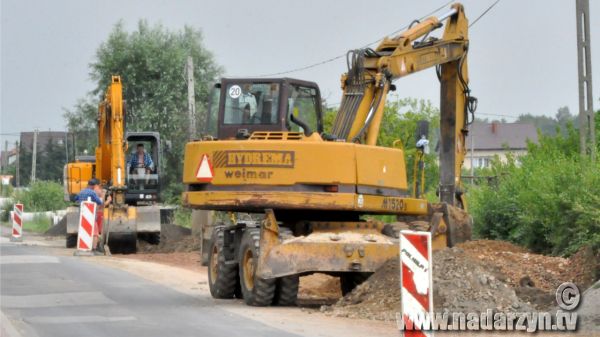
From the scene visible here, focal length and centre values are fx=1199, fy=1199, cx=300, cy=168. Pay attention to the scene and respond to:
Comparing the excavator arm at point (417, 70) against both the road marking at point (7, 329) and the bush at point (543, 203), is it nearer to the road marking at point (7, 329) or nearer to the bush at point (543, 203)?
the bush at point (543, 203)

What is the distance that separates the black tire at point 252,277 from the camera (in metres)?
17.0

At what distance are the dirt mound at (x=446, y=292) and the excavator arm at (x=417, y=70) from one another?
283cm

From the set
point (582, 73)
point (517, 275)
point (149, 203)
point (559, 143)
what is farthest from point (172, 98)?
point (517, 275)

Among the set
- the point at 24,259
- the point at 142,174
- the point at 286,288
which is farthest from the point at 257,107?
the point at 142,174

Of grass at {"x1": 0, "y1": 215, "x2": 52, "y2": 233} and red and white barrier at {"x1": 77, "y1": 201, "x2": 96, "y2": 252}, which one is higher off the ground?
red and white barrier at {"x1": 77, "y1": 201, "x2": 96, "y2": 252}

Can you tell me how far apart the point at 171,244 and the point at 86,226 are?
543 cm

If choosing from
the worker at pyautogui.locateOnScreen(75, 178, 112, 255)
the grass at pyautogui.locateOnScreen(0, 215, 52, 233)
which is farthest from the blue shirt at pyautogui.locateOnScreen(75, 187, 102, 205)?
the grass at pyautogui.locateOnScreen(0, 215, 52, 233)

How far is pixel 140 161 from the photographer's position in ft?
121

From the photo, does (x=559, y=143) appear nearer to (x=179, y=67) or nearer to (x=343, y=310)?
(x=343, y=310)

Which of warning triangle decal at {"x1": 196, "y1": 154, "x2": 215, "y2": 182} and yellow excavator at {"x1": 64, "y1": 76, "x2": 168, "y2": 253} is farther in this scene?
yellow excavator at {"x1": 64, "y1": 76, "x2": 168, "y2": 253}

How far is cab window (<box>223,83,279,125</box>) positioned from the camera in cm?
1833

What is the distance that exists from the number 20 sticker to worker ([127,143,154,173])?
18640mm

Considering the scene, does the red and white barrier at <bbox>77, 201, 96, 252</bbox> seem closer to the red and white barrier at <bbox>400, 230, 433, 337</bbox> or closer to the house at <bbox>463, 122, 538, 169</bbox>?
the red and white barrier at <bbox>400, 230, 433, 337</bbox>

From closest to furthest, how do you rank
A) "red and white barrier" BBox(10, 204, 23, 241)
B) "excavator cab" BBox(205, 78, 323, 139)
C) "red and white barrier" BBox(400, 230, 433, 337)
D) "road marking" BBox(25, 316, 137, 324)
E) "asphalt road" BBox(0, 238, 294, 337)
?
"red and white barrier" BBox(400, 230, 433, 337) → "asphalt road" BBox(0, 238, 294, 337) → "road marking" BBox(25, 316, 137, 324) → "excavator cab" BBox(205, 78, 323, 139) → "red and white barrier" BBox(10, 204, 23, 241)
